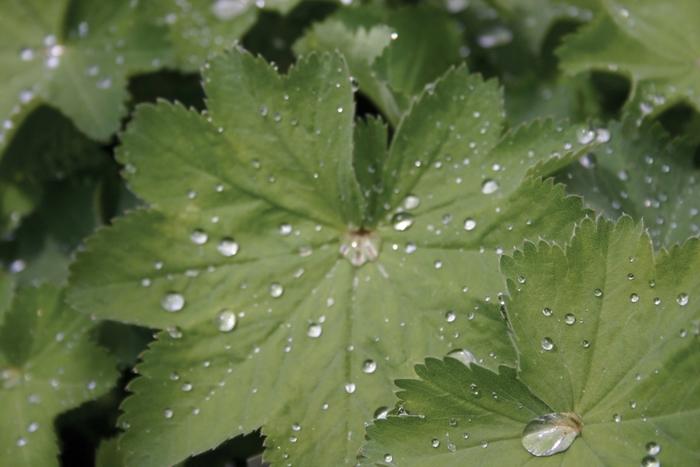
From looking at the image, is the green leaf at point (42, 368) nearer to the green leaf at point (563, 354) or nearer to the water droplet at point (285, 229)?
the water droplet at point (285, 229)

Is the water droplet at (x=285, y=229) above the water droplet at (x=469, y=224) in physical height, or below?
above

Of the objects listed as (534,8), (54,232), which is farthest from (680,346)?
(54,232)

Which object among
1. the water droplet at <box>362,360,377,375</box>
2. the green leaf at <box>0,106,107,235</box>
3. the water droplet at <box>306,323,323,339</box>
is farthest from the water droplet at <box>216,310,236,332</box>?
the green leaf at <box>0,106,107,235</box>

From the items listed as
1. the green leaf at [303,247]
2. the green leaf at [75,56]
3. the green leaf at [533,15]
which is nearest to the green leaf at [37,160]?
the green leaf at [75,56]

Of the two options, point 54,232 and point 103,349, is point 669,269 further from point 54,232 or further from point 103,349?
point 54,232

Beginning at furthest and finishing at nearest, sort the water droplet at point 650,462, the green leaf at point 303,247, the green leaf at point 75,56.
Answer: the green leaf at point 75,56, the green leaf at point 303,247, the water droplet at point 650,462

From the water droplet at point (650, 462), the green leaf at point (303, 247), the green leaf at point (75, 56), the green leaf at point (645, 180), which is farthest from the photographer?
the green leaf at point (75, 56)

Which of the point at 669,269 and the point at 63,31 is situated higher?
the point at 63,31
